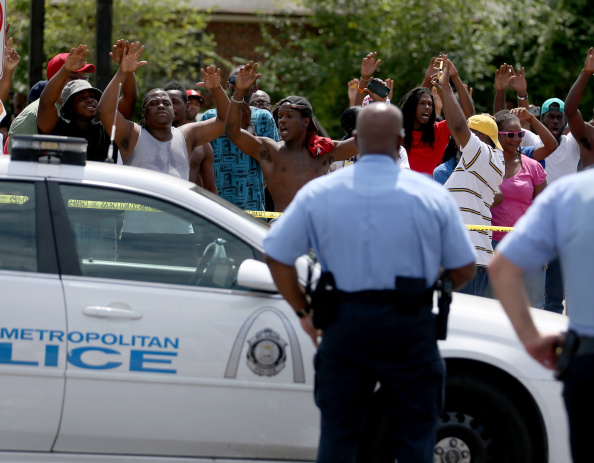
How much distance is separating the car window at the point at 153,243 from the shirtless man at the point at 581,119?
4.13 meters

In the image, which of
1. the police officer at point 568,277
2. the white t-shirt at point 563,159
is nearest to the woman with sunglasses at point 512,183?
the white t-shirt at point 563,159

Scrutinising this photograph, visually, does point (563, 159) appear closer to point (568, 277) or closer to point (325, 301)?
point (325, 301)

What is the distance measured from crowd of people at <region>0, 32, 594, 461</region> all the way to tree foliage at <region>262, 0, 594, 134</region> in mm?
10163

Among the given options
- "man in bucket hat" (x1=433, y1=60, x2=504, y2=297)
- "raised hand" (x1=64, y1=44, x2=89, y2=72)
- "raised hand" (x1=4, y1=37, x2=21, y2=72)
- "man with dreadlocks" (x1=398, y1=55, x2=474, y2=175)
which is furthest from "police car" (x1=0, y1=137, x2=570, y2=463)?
"man with dreadlocks" (x1=398, y1=55, x2=474, y2=175)

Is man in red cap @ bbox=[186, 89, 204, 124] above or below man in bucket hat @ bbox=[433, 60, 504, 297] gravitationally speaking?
above

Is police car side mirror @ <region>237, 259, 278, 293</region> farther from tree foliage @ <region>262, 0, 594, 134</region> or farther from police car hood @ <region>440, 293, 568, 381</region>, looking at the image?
tree foliage @ <region>262, 0, 594, 134</region>

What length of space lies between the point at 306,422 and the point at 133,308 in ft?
2.94

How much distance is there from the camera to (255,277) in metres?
3.96

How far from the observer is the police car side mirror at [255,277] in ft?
13.0

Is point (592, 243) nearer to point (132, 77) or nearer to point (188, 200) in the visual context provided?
point (188, 200)

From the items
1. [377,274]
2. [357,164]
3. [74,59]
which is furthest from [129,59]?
[377,274]

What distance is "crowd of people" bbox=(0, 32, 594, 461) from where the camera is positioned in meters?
3.40

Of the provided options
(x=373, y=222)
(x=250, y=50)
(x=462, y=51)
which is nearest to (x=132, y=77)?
(x=373, y=222)

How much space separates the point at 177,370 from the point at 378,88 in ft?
15.0
